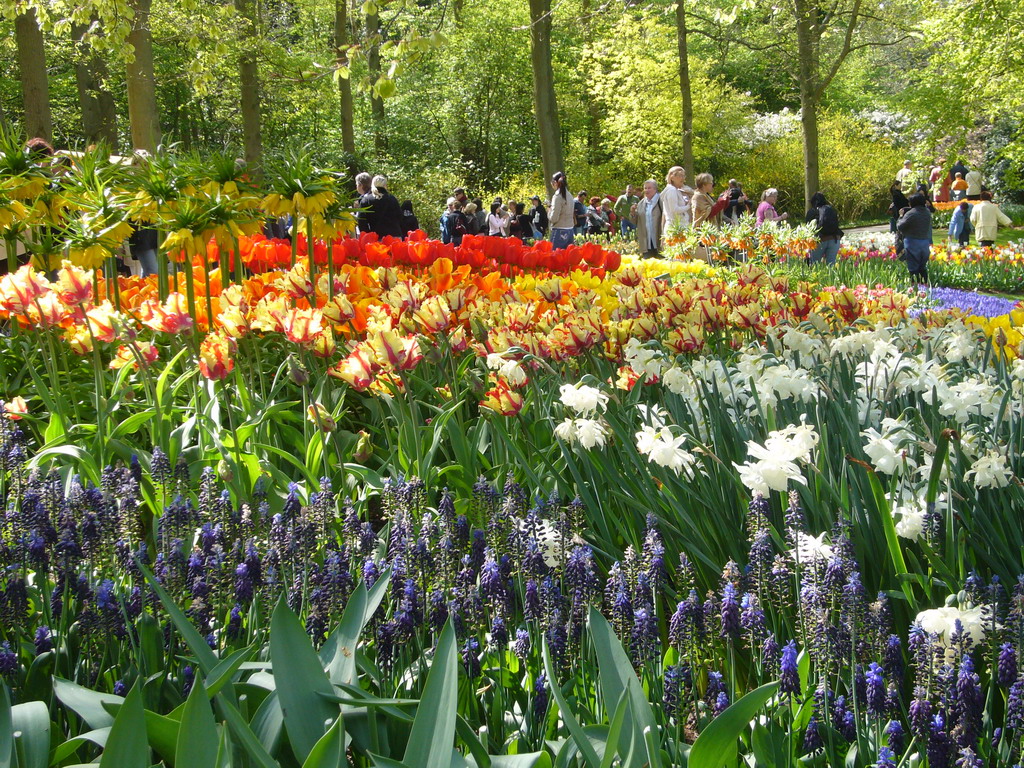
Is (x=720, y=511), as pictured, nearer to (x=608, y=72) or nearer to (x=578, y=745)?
(x=578, y=745)

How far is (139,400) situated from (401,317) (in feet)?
4.24

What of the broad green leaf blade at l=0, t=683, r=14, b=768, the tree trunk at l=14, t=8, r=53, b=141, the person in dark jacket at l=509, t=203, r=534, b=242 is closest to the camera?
the broad green leaf blade at l=0, t=683, r=14, b=768

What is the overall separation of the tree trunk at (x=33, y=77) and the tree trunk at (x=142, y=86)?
4.23 ft

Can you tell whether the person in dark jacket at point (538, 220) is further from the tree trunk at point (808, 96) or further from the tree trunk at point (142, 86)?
the tree trunk at point (142, 86)

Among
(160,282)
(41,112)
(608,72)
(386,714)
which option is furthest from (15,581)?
(608,72)

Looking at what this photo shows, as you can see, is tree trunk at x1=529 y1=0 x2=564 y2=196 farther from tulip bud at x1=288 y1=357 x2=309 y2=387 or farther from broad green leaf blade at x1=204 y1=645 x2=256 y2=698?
broad green leaf blade at x1=204 y1=645 x2=256 y2=698

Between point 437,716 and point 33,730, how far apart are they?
67cm

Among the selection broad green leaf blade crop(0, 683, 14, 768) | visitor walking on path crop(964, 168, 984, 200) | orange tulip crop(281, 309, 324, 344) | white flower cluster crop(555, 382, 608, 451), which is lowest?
broad green leaf blade crop(0, 683, 14, 768)

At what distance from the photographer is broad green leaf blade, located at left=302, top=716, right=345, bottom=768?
1.34m

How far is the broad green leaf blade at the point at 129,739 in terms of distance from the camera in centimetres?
131

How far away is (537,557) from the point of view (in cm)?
183

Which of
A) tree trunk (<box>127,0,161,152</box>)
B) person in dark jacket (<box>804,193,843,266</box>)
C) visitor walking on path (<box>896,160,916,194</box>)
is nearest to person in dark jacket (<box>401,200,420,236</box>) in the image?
tree trunk (<box>127,0,161,152</box>)

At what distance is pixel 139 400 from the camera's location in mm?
4184

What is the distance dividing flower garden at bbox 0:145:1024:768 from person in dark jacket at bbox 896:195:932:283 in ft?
30.4
